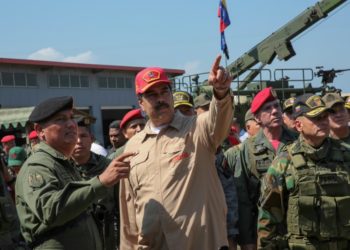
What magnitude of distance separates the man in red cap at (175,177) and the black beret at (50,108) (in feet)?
1.68

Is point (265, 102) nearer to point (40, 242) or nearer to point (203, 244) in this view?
point (203, 244)

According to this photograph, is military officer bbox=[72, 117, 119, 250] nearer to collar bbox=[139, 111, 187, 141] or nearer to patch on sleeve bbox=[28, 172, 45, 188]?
collar bbox=[139, 111, 187, 141]

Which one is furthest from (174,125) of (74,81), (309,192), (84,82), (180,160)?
(84,82)

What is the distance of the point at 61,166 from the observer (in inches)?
123

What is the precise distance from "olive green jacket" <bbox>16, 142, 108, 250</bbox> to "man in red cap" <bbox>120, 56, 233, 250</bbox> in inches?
15.2

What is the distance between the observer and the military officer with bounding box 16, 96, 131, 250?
9.02ft

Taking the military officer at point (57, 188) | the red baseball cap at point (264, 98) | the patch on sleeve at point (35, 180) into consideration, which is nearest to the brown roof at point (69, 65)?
the red baseball cap at point (264, 98)

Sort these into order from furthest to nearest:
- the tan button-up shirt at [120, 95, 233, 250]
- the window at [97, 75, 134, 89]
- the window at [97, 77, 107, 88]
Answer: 1. the window at [97, 75, 134, 89]
2. the window at [97, 77, 107, 88]
3. the tan button-up shirt at [120, 95, 233, 250]

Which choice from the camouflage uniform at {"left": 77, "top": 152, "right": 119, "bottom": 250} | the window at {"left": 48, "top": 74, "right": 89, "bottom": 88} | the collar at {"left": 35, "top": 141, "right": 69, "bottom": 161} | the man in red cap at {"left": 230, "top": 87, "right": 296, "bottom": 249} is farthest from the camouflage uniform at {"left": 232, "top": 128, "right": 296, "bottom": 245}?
the window at {"left": 48, "top": 74, "right": 89, "bottom": 88}

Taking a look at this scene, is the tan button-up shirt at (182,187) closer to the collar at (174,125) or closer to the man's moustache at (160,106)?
the collar at (174,125)

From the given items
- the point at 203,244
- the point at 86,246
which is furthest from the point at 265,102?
the point at 86,246

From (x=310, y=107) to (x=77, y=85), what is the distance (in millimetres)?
31843

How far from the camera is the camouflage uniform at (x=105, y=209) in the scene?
4496mm

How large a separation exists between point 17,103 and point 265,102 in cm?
2810
